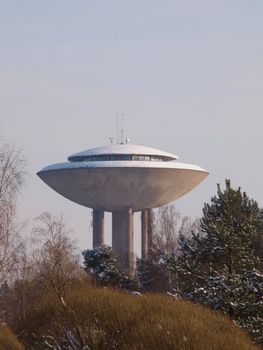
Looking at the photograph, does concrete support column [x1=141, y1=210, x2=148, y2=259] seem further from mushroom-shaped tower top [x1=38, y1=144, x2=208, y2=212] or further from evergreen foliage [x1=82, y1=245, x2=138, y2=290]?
evergreen foliage [x1=82, y1=245, x2=138, y2=290]

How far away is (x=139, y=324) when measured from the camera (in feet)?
63.5

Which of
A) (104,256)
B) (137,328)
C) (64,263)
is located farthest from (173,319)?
(64,263)

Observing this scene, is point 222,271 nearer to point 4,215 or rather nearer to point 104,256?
point 4,215

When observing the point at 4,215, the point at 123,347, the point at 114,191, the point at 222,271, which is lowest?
the point at 123,347

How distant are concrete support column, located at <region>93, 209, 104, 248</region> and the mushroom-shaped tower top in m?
1.12

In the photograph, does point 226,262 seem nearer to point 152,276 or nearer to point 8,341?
point 8,341

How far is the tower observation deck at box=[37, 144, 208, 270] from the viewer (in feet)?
300

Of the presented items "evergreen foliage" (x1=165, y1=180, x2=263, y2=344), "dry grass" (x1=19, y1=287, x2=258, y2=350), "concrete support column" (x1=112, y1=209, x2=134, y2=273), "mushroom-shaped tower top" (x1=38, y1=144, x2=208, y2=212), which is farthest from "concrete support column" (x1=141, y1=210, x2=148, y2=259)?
"dry grass" (x1=19, y1=287, x2=258, y2=350)

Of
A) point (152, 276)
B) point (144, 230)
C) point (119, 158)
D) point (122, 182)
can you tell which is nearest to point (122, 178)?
point (122, 182)

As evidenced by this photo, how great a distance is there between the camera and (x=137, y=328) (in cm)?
1909

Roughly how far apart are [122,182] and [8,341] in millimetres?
68417

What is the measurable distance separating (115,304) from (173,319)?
9.32ft

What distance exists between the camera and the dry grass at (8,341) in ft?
75.9

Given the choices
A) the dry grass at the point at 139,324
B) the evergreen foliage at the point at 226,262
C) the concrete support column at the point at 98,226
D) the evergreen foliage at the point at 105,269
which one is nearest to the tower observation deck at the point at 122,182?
the concrete support column at the point at 98,226
